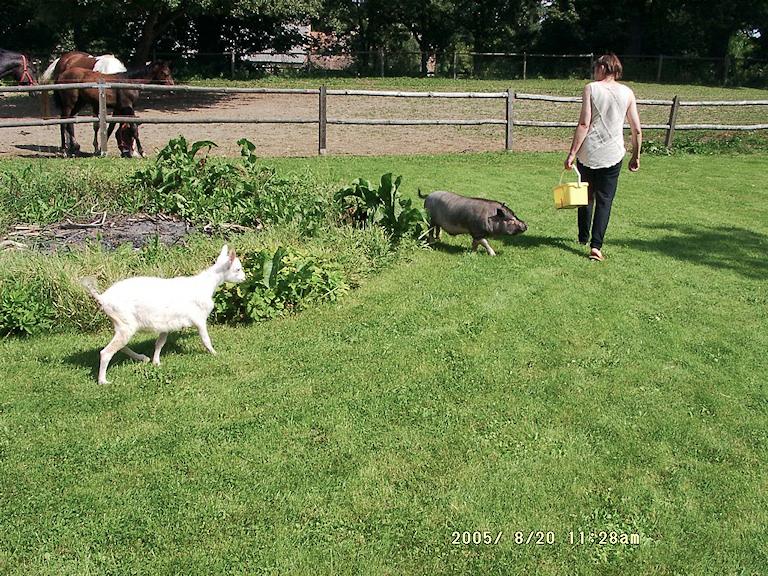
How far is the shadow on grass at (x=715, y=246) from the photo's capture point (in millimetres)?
7266

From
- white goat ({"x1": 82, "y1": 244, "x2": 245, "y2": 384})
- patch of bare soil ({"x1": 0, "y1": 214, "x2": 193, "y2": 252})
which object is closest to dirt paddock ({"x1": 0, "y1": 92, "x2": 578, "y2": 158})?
patch of bare soil ({"x1": 0, "y1": 214, "x2": 193, "y2": 252})

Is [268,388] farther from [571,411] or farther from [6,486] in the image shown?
[571,411]

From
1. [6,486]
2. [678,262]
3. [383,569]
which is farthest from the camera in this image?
[678,262]

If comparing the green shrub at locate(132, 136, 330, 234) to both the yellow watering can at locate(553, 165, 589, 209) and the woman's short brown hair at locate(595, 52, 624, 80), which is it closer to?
the yellow watering can at locate(553, 165, 589, 209)

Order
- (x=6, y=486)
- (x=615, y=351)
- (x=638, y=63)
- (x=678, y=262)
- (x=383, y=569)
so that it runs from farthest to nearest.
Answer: (x=638, y=63)
(x=678, y=262)
(x=615, y=351)
(x=6, y=486)
(x=383, y=569)

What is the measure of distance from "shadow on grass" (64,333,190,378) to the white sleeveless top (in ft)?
13.1

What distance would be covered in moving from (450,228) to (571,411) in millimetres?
3329

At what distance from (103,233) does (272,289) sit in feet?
7.73

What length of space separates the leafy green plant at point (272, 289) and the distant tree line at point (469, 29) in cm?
2799

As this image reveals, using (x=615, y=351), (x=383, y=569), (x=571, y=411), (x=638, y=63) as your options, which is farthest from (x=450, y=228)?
(x=638, y=63)

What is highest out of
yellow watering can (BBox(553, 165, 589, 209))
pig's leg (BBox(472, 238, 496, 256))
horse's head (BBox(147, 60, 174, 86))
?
horse's head (BBox(147, 60, 174, 86))

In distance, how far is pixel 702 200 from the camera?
10.4 metres

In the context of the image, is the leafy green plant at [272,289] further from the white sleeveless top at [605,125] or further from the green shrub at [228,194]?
the white sleeveless top at [605,125]

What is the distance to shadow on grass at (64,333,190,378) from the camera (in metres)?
4.80
